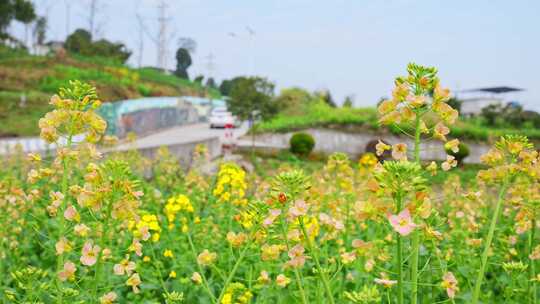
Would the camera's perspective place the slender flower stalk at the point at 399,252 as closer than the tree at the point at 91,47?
Yes

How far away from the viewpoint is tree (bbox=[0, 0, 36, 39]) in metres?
36.3

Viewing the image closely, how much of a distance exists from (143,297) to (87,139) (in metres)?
1.53

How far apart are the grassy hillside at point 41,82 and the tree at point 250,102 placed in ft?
20.0

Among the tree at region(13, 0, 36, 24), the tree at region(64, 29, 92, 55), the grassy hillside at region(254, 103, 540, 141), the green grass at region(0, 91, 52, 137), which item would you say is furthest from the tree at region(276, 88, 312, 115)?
the tree at region(13, 0, 36, 24)

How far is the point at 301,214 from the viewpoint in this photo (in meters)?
1.40

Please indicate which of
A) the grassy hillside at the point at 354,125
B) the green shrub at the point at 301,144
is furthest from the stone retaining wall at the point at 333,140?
the green shrub at the point at 301,144

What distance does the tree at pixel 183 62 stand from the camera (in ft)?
211

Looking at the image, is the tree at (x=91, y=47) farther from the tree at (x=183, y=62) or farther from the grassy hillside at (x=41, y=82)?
the tree at (x=183, y=62)

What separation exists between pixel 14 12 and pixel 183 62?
3007 cm

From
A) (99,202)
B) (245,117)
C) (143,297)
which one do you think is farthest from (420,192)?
(245,117)

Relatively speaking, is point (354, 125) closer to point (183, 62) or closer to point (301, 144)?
point (301, 144)

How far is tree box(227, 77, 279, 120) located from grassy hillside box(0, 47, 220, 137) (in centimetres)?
610

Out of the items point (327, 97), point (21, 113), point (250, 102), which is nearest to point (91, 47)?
point (327, 97)

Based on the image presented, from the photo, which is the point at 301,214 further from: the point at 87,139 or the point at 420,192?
the point at 87,139
